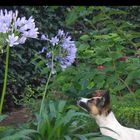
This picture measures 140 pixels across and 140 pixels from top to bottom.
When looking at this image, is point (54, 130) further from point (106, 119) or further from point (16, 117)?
point (16, 117)

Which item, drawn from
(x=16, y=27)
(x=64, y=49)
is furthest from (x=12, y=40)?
(x=64, y=49)

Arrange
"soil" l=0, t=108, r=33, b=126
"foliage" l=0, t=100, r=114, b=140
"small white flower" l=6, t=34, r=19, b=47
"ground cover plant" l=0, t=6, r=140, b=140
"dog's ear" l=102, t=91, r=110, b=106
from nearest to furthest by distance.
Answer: "small white flower" l=6, t=34, r=19, b=47, "ground cover plant" l=0, t=6, r=140, b=140, "foliage" l=0, t=100, r=114, b=140, "dog's ear" l=102, t=91, r=110, b=106, "soil" l=0, t=108, r=33, b=126

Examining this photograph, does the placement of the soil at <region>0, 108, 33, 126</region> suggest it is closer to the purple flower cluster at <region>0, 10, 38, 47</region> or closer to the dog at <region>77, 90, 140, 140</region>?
the dog at <region>77, 90, 140, 140</region>

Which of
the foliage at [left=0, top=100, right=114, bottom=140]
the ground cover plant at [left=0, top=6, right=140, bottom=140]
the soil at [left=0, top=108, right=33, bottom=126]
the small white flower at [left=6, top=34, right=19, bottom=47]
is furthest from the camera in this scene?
the soil at [left=0, top=108, right=33, bottom=126]

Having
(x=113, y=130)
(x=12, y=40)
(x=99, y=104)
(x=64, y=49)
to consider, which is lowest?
(x=113, y=130)

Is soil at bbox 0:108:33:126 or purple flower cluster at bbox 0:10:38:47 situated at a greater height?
purple flower cluster at bbox 0:10:38:47

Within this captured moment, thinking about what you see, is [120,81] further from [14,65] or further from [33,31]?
[14,65]

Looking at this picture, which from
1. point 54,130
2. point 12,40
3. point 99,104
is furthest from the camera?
point 99,104

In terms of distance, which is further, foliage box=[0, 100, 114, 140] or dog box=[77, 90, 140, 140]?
dog box=[77, 90, 140, 140]

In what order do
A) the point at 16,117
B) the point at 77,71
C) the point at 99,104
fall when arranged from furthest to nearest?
the point at 16,117 → the point at 77,71 → the point at 99,104

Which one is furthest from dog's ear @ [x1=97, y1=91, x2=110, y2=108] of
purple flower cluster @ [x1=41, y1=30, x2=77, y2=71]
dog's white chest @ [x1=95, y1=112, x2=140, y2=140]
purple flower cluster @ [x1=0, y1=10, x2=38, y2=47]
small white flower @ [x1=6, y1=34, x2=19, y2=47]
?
small white flower @ [x1=6, y1=34, x2=19, y2=47]

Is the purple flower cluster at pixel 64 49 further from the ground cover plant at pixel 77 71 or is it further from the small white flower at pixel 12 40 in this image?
the small white flower at pixel 12 40

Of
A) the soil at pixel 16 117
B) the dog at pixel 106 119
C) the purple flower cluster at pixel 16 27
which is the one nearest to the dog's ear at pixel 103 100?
the dog at pixel 106 119

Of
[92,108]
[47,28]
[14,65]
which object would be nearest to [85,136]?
[92,108]
